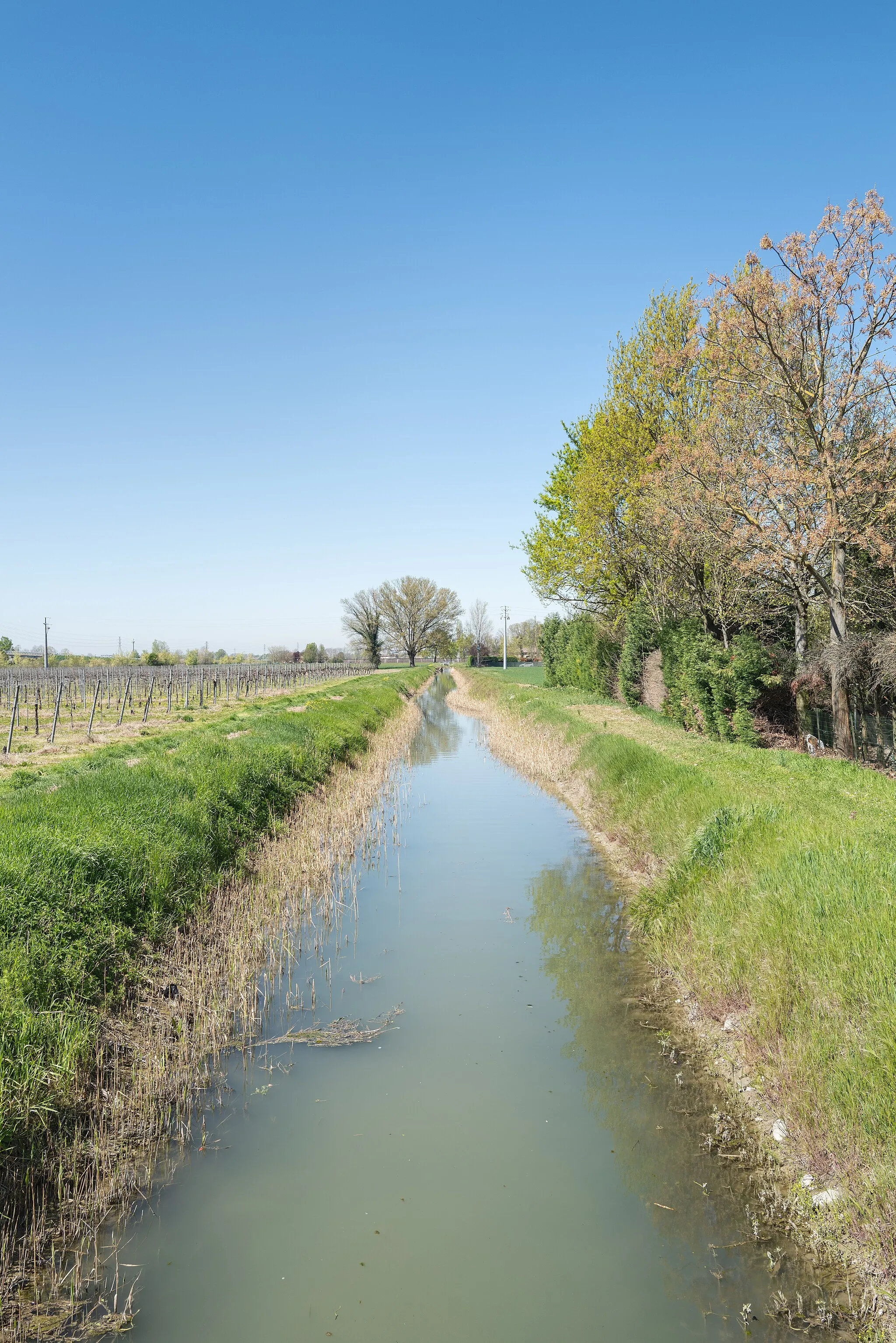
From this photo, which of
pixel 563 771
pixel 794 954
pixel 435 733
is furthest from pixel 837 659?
pixel 435 733

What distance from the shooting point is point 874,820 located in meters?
7.87

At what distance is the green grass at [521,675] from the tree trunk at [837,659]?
31856 mm

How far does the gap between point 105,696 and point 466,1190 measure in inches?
1614

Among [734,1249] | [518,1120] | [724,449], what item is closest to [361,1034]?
[518,1120]

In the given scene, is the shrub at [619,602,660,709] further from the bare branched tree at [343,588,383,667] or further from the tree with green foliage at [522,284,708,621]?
the bare branched tree at [343,588,383,667]

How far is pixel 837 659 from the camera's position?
14.4 m

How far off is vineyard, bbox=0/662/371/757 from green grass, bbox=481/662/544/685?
15.4m

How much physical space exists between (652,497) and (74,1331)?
20485 mm

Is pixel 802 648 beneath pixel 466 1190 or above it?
above

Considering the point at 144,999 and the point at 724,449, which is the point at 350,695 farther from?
the point at 144,999

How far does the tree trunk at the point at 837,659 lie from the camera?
571 inches

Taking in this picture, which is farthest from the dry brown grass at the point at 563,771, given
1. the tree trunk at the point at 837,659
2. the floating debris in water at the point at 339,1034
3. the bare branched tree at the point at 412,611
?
the bare branched tree at the point at 412,611

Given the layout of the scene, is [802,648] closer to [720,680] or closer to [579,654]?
[720,680]

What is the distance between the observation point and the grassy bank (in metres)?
3.92
